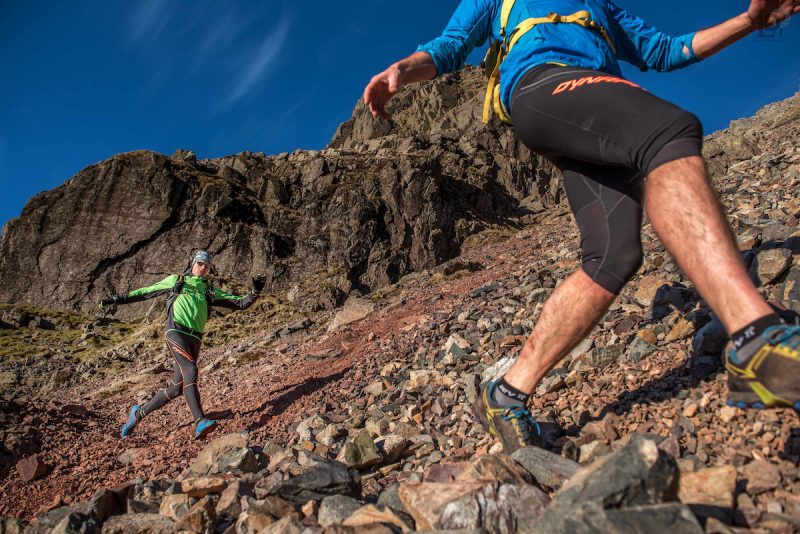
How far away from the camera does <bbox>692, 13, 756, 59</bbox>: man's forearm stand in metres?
2.70

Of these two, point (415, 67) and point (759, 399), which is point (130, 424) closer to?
point (415, 67)

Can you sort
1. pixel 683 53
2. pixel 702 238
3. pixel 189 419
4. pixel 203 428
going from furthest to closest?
pixel 189 419 → pixel 203 428 → pixel 683 53 → pixel 702 238

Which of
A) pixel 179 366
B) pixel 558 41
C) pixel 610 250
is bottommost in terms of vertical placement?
pixel 610 250

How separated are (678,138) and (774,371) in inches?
38.6

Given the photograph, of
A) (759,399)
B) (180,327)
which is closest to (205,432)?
(180,327)

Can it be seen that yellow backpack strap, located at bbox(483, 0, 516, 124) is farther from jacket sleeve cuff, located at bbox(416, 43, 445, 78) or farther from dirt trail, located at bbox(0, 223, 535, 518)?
dirt trail, located at bbox(0, 223, 535, 518)

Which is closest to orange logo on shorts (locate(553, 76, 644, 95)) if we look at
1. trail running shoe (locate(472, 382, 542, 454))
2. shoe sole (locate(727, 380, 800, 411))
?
shoe sole (locate(727, 380, 800, 411))

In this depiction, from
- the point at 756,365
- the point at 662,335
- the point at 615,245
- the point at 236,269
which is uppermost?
the point at 236,269

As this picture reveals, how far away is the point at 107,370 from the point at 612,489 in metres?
30.9

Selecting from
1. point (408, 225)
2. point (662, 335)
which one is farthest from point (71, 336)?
point (662, 335)

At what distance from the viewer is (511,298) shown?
7.11m

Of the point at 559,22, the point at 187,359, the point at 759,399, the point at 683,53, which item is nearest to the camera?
the point at 759,399

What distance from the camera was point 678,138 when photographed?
2.01 meters

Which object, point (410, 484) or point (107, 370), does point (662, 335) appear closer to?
point (410, 484)
